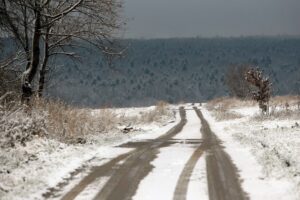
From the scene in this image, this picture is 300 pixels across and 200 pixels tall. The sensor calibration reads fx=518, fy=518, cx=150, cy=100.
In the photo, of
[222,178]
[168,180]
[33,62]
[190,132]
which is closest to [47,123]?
[33,62]

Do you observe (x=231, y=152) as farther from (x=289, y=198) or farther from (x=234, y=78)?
(x=234, y=78)

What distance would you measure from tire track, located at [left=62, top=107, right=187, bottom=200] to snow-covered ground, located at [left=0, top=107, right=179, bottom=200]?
1.20 feet

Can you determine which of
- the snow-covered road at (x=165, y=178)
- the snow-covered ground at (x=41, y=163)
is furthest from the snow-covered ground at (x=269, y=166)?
the snow-covered ground at (x=41, y=163)

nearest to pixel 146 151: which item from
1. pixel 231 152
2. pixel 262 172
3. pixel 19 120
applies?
pixel 231 152

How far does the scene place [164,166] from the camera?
39.2 feet

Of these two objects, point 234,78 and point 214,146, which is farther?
point 234,78

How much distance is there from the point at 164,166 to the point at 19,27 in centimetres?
1172

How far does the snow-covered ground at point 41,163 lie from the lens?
9.17m

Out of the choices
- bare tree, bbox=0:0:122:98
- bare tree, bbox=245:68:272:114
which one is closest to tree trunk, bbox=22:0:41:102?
bare tree, bbox=0:0:122:98

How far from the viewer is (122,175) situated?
1085 cm

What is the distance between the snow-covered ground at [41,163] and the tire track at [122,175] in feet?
1.20

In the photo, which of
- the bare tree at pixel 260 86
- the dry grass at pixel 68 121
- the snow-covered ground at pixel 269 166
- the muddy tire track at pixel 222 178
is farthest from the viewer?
the bare tree at pixel 260 86

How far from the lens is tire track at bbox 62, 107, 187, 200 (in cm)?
904

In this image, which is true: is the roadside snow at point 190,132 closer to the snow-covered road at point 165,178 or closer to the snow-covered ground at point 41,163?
the snow-covered ground at point 41,163
